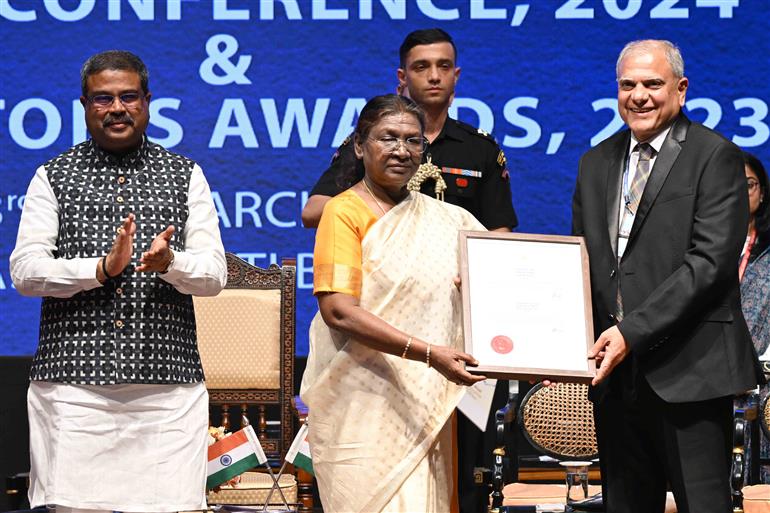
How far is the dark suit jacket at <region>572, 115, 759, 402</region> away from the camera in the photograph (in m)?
2.97

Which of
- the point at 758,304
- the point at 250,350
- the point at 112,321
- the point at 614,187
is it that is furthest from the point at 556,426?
the point at 112,321

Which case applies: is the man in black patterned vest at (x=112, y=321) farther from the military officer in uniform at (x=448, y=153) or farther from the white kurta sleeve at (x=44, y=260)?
the military officer in uniform at (x=448, y=153)

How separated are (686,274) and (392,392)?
0.81 metres

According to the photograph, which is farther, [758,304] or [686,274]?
[758,304]

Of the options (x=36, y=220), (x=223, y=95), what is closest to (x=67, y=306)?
(x=36, y=220)

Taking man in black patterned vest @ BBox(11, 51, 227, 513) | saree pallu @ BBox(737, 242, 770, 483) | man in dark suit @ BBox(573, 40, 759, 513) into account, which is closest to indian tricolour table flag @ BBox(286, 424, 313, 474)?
man in black patterned vest @ BBox(11, 51, 227, 513)

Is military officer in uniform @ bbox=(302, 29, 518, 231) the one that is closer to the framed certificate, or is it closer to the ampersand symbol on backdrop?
the framed certificate

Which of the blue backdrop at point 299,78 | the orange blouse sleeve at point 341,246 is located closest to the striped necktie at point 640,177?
the orange blouse sleeve at point 341,246

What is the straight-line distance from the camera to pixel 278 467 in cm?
495

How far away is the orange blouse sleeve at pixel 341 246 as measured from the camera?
3.11 meters

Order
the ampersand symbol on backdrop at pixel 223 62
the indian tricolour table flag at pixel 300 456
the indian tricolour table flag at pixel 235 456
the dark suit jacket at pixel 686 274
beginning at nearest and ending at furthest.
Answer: the dark suit jacket at pixel 686 274 → the indian tricolour table flag at pixel 235 456 → the indian tricolour table flag at pixel 300 456 → the ampersand symbol on backdrop at pixel 223 62

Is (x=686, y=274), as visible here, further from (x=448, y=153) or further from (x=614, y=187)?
(x=448, y=153)

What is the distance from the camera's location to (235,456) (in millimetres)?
4191

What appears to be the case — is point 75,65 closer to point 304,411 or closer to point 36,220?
point 304,411
